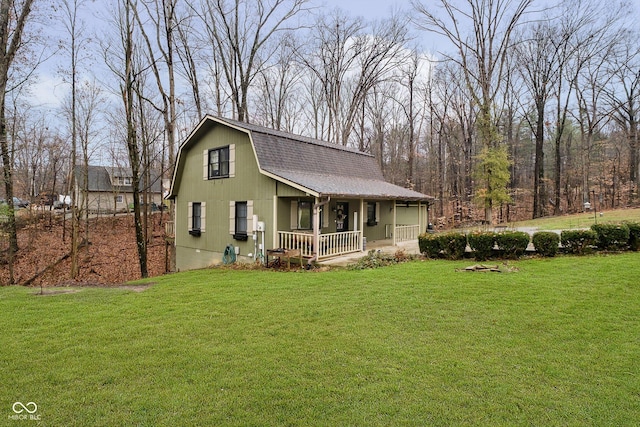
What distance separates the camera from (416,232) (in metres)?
16.1

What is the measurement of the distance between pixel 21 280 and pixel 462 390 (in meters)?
16.7

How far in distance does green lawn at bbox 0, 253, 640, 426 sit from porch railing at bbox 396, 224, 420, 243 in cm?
771

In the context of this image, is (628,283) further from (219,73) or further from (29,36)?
(219,73)

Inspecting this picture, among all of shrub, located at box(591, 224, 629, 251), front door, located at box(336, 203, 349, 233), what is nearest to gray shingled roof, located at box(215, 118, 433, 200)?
front door, located at box(336, 203, 349, 233)

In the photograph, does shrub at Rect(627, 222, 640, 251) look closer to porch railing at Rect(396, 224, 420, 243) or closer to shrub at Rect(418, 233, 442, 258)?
shrub at Rect(418, 233, 442, 258)

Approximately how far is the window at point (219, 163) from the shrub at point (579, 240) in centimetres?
1152

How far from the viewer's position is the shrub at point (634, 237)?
945 cm

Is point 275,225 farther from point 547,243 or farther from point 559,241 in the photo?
point 559,241

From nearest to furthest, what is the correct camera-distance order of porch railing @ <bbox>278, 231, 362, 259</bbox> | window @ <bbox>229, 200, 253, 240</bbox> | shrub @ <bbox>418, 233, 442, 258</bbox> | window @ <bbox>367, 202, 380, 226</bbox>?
1. shrub @ <bbox>418, 233, 442, 258</bbox>
2. porch railing @ <bbox>278, 231, 362, 259</bbox>
3. window @ <bbox>229, 200, 253, 240</bbox>
4. window @ <bbox>367, 202, 380, 226</bbox>

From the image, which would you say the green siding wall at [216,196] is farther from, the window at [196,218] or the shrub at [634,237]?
the shrub at [634,237]

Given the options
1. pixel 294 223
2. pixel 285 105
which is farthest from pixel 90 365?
pixel 285 105

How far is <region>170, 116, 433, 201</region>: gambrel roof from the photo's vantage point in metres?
11.3

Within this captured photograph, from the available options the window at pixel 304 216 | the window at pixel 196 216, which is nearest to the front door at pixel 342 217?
the window at pixel 304 216

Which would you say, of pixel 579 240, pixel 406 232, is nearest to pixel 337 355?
pixel 579 240
